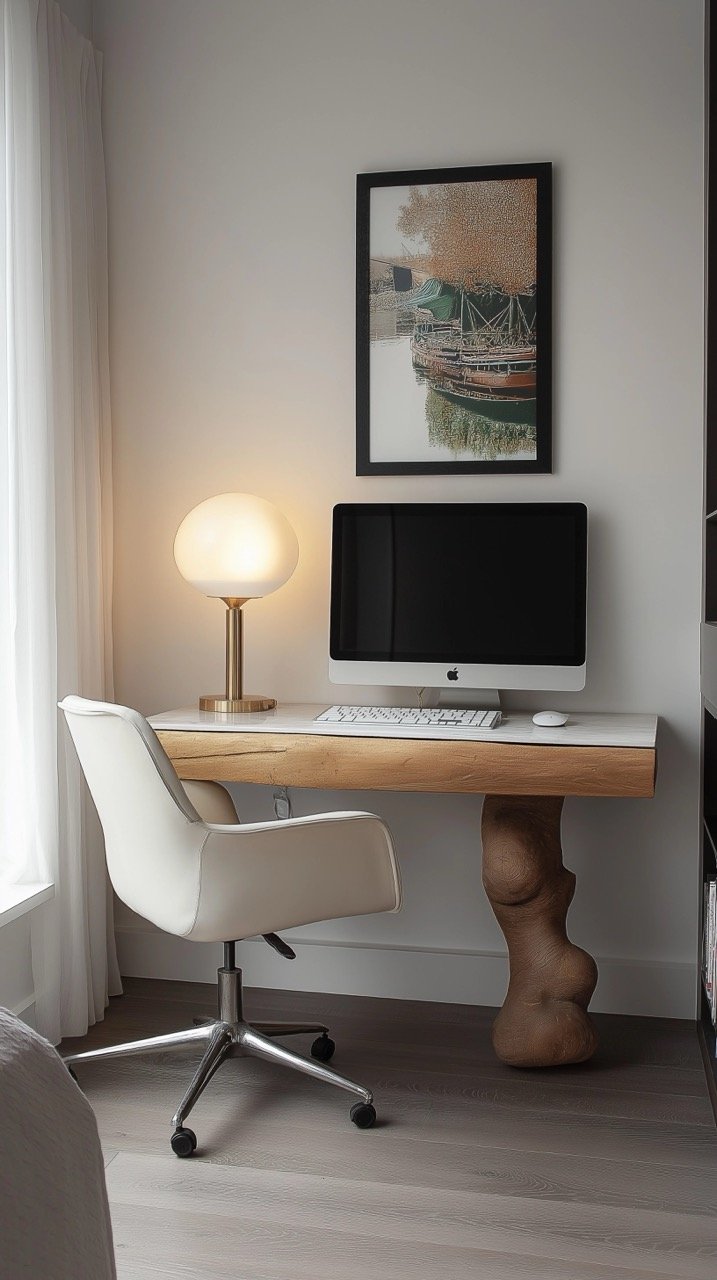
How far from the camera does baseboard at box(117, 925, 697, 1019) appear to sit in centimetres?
290

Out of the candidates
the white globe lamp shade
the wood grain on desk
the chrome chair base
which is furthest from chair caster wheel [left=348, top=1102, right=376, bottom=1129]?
the white globe lamp shade

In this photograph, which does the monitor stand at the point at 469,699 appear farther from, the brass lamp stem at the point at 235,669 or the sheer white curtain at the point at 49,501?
the sheer white curtain at the point at 49,501

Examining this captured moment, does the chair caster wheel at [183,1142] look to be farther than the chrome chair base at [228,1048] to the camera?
No

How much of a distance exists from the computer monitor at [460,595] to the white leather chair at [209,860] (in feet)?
2.17

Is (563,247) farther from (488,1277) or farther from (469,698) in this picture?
(488,1277)

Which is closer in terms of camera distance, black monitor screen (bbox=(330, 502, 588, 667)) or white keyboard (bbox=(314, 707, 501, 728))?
white keyboard (bbox=(314, 707, 501, 728))

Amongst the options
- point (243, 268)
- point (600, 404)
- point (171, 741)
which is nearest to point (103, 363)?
point (243, 268)

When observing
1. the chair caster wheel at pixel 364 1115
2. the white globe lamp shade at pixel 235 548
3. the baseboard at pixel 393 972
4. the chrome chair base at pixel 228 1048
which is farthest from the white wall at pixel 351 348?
the chair caster wheel at pixel 364 1115

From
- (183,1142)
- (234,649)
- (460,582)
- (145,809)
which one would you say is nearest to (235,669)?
(234,649)

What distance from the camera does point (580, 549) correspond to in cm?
275

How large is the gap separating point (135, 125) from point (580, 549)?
172 centimetres

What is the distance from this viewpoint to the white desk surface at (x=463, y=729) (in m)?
2.46

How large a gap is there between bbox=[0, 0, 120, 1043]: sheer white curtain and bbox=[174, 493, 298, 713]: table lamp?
0.32 metres

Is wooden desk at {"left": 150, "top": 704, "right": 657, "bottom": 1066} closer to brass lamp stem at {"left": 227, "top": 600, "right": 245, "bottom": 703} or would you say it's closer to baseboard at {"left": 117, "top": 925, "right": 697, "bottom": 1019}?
brass lamp stem at {"left": 227, "top": 600, "right": 245, "bottom": 703}
